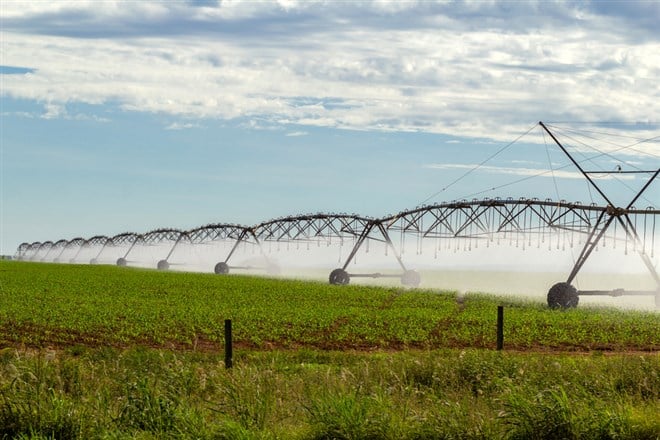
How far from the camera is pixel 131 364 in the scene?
18922 mm

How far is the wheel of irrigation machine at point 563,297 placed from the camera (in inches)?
1813

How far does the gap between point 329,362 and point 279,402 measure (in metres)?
9.20

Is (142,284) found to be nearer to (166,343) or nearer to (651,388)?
(166,343)

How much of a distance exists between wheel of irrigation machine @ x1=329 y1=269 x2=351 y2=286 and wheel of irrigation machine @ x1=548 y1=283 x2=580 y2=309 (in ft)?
101

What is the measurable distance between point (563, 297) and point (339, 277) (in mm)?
31624

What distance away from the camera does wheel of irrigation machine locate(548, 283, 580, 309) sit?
1813 inches

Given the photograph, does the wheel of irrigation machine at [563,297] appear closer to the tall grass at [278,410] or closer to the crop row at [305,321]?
the crop row at [305,321]

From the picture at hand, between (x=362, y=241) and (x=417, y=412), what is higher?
(x=362, y=241)

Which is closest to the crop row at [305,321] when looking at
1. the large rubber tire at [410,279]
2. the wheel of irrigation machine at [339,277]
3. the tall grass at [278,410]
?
the tall grass at [278,410]

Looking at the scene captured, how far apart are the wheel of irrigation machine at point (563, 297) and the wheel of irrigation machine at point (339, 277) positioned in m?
30.8

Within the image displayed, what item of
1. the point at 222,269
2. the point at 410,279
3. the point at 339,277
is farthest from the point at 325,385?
the point at 222,269

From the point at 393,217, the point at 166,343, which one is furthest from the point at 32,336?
the point at 393,217

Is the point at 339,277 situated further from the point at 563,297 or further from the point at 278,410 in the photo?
the point at 278,410

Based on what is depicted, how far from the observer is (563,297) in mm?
46219
